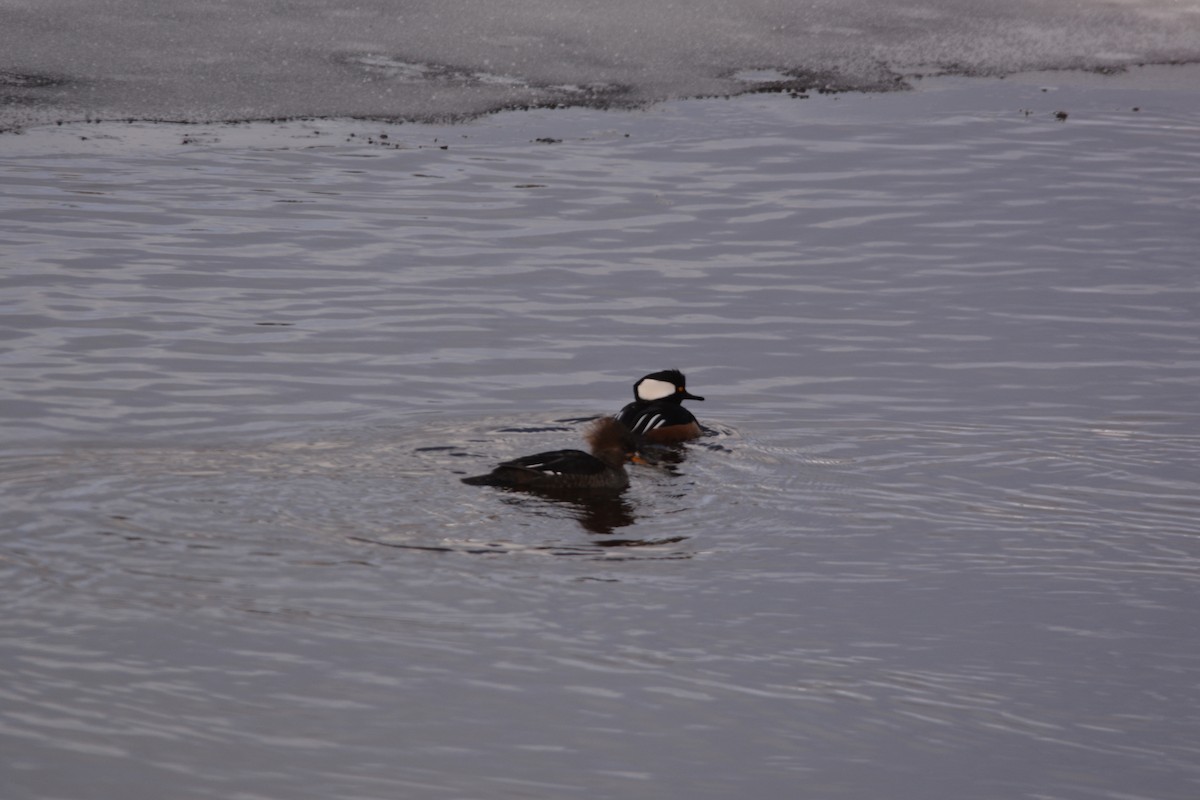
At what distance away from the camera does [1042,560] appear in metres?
6.68

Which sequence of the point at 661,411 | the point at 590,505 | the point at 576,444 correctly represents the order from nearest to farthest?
the point at 590,505 → the point at 576,444 → the point at 661,411

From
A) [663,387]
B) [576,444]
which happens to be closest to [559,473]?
[576,444]

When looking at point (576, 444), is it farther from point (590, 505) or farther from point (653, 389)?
point (590, 505)

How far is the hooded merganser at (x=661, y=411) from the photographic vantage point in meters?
8.31

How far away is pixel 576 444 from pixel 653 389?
1.74 ft

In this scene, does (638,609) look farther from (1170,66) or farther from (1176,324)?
(1170,66)

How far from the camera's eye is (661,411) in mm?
8461

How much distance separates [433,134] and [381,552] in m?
7.68

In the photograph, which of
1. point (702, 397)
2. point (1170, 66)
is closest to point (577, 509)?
point (702, 397)

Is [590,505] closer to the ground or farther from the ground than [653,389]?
closer to the ground

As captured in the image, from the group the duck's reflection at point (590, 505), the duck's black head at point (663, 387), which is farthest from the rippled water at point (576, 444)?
the duck's black head at point (663, 387)

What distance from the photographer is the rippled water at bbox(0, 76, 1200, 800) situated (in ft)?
16.8

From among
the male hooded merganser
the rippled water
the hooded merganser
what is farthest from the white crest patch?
the male hooded merganser

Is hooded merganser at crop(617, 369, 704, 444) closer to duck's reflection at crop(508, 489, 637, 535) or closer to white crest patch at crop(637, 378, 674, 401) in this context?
white crest patch at crop(637, 378, 674, 401)
